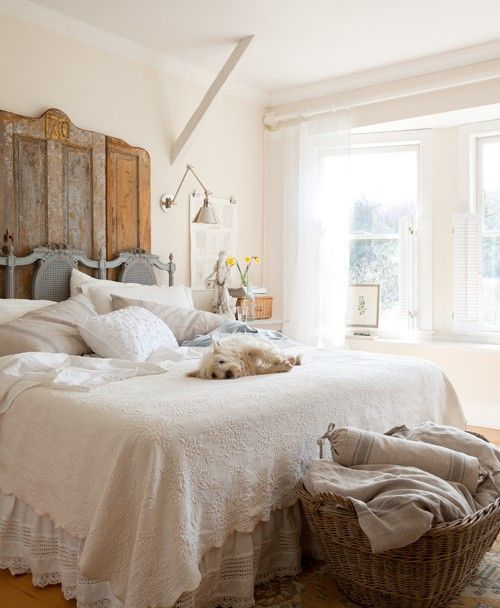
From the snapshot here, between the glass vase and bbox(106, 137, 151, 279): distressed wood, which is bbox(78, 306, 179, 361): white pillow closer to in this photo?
bbox(106, 137, 151, 279): distressed wood

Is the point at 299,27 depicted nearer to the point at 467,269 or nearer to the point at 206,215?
the point at 206,215

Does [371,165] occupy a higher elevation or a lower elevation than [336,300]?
higher

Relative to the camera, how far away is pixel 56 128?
135 inches

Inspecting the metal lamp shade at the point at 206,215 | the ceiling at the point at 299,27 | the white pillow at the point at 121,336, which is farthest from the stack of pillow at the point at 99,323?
the ceiling at the point at 299,27

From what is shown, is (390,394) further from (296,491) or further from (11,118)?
(11,118)

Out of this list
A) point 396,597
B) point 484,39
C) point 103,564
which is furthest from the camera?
point 484,39

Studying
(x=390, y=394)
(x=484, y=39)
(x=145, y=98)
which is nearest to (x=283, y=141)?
(x=145, y=98)

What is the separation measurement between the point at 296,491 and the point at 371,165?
145 inches

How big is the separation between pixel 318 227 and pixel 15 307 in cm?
257

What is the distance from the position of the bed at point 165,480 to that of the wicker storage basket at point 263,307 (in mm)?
2148

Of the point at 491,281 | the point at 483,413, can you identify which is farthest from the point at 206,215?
the point at 483,413

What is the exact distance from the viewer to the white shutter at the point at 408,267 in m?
4.84

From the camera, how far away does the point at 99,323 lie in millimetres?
2717

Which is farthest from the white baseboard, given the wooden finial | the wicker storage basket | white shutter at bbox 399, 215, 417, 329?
the wooden finial
